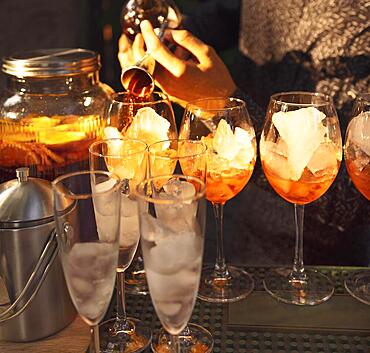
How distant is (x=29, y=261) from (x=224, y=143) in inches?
16.1

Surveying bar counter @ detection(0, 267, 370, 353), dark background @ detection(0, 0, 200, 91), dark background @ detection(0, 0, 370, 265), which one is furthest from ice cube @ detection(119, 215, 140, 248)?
dark background @ detection(0, 0, 200, 91)

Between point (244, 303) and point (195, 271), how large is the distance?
1.27 ft

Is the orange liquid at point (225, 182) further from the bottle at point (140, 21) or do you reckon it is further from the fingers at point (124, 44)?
the fingers at point (124, 44)

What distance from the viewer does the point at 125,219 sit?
37.8 inches

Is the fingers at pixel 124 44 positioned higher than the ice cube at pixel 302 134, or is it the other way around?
the fingers at pixel 124 44

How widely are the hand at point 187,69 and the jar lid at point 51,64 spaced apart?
123 mm

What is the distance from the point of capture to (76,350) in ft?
3.42

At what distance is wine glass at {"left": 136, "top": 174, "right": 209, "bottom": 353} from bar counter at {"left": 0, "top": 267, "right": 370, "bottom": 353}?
25cm

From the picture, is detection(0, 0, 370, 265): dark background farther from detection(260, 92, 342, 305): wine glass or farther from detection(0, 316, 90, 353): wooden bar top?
detection(0, 316, 90, 353): wooden bar top

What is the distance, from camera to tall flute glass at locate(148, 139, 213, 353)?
1.00 m

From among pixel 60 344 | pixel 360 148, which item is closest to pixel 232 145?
A: pixel 360 148

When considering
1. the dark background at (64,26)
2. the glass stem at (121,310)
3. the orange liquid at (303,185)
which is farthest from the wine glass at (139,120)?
the dark background at (64,26)

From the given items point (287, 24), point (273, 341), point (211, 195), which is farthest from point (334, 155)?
point (287, 24)

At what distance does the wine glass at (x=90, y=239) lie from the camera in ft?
2.75
